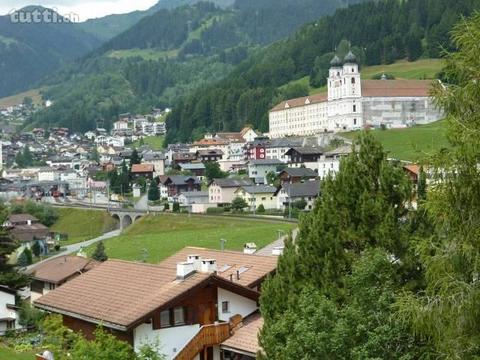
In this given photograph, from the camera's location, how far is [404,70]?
160m

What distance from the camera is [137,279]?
72.0 feet

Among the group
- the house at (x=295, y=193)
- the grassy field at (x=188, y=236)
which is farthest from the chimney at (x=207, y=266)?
the house at (x=295, y=193)

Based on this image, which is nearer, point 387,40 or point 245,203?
point 245,203

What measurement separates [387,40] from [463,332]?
166374 mm

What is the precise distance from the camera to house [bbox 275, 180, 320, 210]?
79.3 meters

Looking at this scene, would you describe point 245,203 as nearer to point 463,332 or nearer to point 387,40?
point 463,332

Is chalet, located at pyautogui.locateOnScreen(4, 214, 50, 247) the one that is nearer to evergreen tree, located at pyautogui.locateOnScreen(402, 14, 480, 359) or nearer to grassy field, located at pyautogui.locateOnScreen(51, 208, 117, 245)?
grassy field, located at pyautogui.locateOnScreen(51, 208, 117, 245)

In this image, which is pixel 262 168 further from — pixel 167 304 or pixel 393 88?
pixel 167 304

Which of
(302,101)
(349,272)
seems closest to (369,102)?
(302,101)

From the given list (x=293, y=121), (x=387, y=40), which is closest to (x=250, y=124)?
(x=293, y=121)

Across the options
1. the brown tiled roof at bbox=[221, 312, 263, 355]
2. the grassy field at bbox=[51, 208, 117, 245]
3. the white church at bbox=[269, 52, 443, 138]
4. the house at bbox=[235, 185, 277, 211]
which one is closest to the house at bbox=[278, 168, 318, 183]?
the house at bbox=[235, 185, 277, 211]

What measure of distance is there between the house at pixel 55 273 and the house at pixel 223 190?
5017 cm

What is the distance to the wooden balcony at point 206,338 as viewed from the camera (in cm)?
1981

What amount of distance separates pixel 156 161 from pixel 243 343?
112 metres
